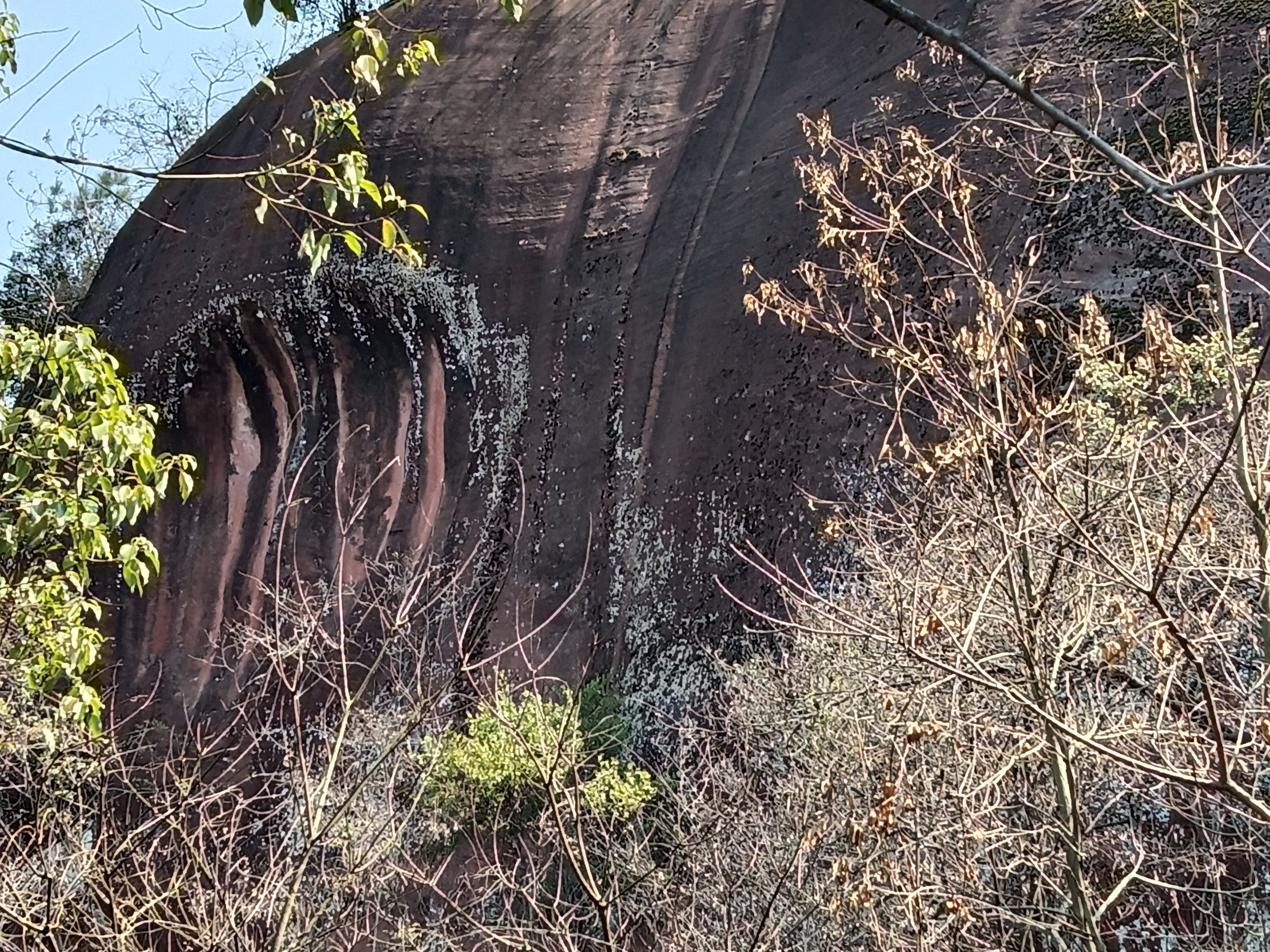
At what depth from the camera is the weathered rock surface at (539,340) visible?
33.0 ft

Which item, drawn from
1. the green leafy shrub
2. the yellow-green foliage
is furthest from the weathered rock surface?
the green leafy shrub

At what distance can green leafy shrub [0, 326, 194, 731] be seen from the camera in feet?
10.6

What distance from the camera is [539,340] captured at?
12.5 m

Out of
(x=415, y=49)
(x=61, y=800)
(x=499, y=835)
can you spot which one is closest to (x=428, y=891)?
(x=499, y=835)

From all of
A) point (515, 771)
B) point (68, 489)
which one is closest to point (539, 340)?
point (515, 771)

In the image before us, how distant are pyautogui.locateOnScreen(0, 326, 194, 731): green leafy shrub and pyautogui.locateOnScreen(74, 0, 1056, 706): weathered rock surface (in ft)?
19.4

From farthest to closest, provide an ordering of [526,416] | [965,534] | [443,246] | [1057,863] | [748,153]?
[443,246] → [526,416] → [748,153] → [965,534] → [1057,863]

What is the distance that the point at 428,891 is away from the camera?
820 centimetres

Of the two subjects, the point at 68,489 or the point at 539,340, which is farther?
the point at 539,340

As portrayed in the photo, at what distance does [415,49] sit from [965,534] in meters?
2.84

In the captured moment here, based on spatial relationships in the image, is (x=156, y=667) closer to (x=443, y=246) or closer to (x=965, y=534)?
(x=443, y=246)

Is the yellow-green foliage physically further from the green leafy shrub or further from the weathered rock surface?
the green leafy shrub

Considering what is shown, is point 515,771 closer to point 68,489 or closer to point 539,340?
point 68,489

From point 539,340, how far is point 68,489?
29.4 feet
